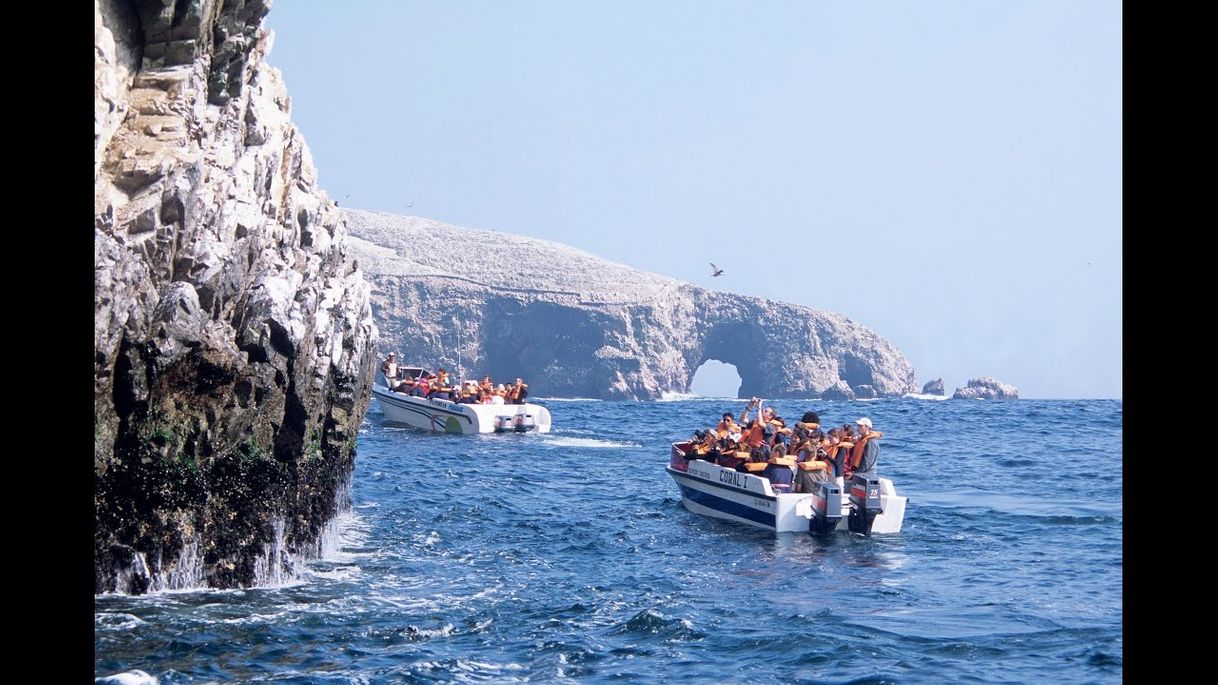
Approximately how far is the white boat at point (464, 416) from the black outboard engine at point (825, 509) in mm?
22978

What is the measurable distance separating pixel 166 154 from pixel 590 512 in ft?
41.0

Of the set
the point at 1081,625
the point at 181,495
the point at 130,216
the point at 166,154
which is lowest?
the point at 1081,625

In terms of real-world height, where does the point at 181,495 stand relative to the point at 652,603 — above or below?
above

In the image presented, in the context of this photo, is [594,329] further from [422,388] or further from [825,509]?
[825,509]

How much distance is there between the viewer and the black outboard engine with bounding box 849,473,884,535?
773 inches

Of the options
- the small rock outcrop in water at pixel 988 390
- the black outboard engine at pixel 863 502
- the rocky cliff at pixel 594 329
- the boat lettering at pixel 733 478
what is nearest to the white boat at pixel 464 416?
the boat lettering at pixel 733 478

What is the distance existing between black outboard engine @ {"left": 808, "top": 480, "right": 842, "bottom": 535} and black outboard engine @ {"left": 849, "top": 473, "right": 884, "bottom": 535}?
1.11 feet

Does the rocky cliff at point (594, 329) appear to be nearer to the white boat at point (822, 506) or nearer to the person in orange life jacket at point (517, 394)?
the person in orange life jacket at point (517, 394)

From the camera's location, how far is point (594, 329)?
109812 mm

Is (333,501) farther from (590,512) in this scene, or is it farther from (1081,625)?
(1081,625)

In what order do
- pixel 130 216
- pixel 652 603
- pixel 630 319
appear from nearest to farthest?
1. pixel 130 216
2. pixel 652 603
3. pixel 630 319
